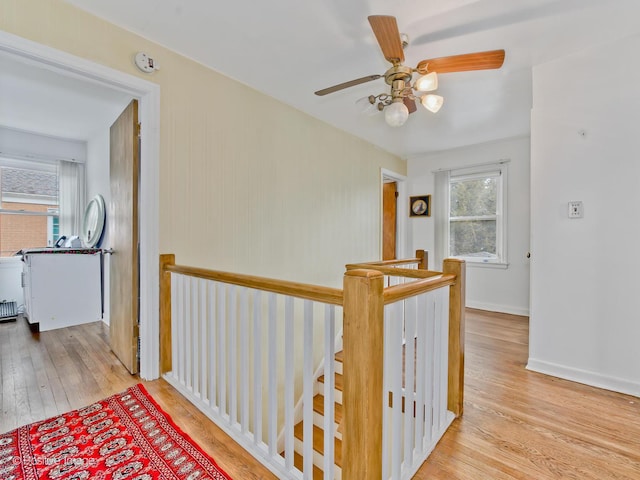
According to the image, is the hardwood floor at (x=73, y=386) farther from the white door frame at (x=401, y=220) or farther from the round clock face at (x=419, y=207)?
the round clock face at (x=419, y=207)

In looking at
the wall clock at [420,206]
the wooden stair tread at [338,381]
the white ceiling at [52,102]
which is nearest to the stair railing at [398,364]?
the wooden stair tread at [338,381]

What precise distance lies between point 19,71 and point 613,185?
4.47 meters

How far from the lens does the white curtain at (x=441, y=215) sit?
4715 millimetres

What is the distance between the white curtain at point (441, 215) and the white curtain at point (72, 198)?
5.17 meters

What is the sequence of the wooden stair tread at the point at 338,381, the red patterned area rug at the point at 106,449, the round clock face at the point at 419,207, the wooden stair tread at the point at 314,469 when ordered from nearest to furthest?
the red patterned area rug at the point at 106,449 → the wooden stair tread at the point at 314,469 → the wooden stair tread at the point at 338,381 → the round clock face at the point at 419,207

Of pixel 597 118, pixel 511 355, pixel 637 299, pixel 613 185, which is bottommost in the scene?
pixel 511 355

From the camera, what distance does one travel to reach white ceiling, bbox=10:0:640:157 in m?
1.69

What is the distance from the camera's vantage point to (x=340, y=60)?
2197 millimetres

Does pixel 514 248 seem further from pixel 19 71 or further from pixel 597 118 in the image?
pixel 19 71

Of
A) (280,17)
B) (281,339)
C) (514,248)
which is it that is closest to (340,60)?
(280,17)

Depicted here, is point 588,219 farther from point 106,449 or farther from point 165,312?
point 106,449

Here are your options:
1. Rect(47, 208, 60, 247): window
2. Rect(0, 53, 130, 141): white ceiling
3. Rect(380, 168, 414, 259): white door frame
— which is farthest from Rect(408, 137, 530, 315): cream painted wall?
Rect(47, 208, 60, 247): window

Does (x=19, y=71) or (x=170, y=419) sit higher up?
(x=19, y=71)

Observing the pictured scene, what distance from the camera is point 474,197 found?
4457mm
